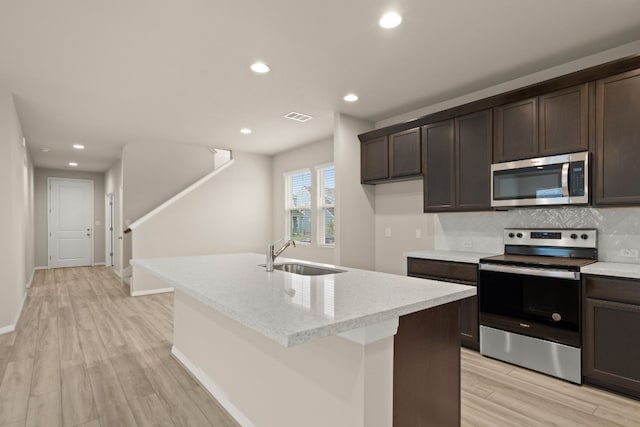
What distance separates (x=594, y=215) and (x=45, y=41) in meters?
4.77

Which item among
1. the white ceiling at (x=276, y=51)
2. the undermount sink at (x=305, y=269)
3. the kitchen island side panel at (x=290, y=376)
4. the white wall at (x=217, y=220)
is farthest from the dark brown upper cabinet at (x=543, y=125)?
the white wall at (x=217, y=220)

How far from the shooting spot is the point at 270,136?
584cm

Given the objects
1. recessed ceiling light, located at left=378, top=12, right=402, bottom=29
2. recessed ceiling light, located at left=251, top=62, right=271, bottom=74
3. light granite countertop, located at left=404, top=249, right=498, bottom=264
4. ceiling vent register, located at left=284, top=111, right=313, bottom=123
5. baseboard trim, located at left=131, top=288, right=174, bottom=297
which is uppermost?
recessed ceiling light, located at left=378, top=12, right=402, bottom=29

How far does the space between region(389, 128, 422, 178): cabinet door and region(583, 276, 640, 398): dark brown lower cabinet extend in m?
2.04

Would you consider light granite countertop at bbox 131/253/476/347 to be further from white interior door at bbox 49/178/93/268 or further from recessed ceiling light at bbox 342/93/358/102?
white interior door at bbox 49/178/93/268

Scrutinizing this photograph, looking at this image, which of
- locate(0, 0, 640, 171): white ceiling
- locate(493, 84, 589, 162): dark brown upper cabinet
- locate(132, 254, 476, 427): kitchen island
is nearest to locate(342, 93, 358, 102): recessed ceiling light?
locate(0, 0, 640, 171): white ceiling

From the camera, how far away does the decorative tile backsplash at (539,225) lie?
9.14 ft

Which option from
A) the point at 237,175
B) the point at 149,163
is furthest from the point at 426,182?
the point at 149,163

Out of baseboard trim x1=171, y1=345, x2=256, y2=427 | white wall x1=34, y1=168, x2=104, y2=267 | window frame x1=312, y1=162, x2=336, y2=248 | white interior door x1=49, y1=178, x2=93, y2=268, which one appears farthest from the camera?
white interior door x1=49, y1=178, x2=93, y2=268

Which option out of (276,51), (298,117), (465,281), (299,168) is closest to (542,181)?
(465,281)

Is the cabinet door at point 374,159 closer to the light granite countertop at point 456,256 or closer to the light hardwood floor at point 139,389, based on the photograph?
the light granite countertop at point 456,256

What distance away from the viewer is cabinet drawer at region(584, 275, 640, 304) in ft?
7.68

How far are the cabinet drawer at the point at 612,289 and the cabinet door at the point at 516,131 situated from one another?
116 cm

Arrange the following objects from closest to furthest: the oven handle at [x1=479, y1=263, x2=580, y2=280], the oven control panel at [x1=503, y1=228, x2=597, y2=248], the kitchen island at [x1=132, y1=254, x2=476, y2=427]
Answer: the kitchen island at [x1=132, y1=254, x2=476, y2=427], the oven handle at [x1=479, y1=263, x2=580, y2=280], the oven control panel at [x1=503, y1=228, x2=597, y2=248]
